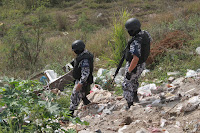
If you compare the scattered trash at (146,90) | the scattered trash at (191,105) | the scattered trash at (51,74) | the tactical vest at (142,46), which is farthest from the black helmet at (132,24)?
the scattered trash at (51,74)

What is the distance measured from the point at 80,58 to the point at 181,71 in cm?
291

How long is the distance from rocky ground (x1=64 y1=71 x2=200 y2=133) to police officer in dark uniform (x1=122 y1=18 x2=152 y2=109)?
31 cm

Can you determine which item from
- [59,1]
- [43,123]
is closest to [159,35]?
[43,123]

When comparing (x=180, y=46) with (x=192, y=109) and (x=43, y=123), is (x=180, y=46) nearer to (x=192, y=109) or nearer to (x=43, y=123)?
(x=192, y=109)

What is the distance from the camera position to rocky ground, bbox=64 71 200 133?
317 centimetres

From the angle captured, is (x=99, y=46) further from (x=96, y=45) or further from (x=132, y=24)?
(x=132, y=24)

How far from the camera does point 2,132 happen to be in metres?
2.29

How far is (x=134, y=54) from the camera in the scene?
3.80m

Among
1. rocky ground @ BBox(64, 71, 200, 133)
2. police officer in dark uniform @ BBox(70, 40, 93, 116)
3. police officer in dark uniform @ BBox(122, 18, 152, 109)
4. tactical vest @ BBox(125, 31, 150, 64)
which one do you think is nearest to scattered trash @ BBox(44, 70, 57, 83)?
rocky ground @ BBox(64, 71, 200, 133)

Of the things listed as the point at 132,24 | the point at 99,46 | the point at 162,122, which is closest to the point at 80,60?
the point at 132,24

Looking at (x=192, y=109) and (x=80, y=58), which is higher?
(x=80, y=58)

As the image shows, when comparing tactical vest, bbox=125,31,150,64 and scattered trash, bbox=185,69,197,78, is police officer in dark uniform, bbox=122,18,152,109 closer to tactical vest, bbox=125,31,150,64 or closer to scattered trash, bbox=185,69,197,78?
tactical vest, bbox=125,31,150,64

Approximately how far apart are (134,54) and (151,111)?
937 mm

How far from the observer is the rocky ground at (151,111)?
3168mm
